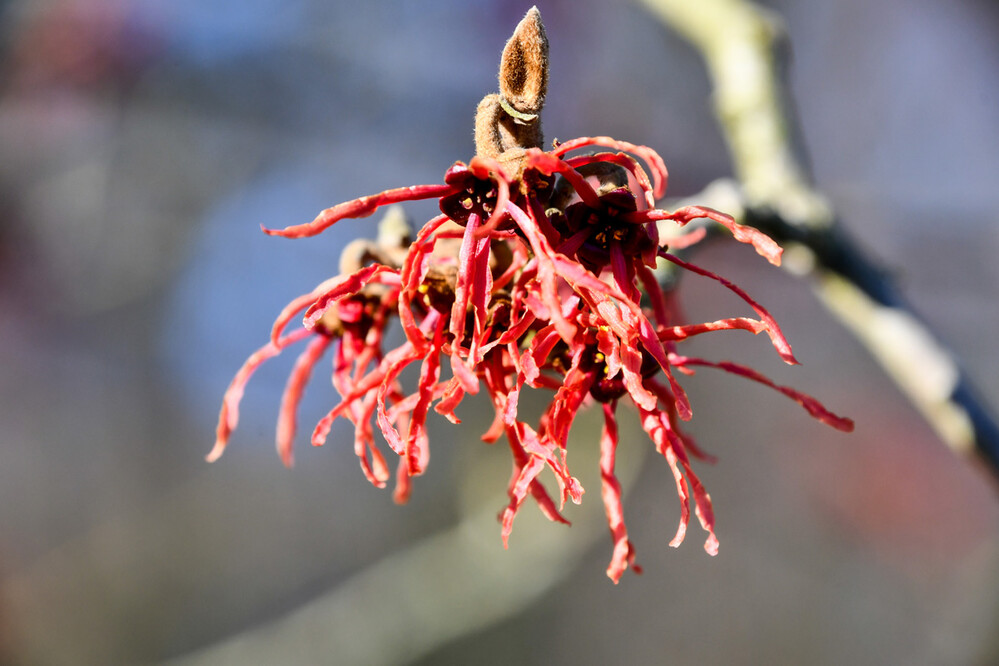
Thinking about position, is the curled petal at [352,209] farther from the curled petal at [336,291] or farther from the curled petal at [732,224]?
the curled petal at [732,224]

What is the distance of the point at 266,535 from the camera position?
5344mm

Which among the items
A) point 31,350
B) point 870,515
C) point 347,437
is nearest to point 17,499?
point 31,350

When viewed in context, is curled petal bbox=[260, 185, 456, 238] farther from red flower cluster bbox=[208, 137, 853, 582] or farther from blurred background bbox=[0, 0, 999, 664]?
blurred background bbox=[0, 0, 999, 664]

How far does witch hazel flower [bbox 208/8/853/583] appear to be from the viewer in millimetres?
615

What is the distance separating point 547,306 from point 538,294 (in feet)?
0.13

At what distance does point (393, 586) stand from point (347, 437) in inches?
101

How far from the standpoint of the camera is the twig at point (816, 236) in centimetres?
120

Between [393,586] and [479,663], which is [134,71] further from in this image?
[479,663]

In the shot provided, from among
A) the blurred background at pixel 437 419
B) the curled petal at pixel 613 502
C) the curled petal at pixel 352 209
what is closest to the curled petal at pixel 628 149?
the curled petal at pixel 352 209

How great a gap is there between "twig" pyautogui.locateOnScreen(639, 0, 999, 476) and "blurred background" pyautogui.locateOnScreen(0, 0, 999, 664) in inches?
102

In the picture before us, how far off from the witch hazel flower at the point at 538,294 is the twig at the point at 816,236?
485 millimetres

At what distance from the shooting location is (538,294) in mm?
644

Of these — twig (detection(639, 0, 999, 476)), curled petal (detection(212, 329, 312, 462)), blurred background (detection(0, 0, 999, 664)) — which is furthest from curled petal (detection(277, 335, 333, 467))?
blurred background (detection(0, 0, 999, 664))

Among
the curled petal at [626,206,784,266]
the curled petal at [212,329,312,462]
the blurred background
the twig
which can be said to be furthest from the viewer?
the blurred background
